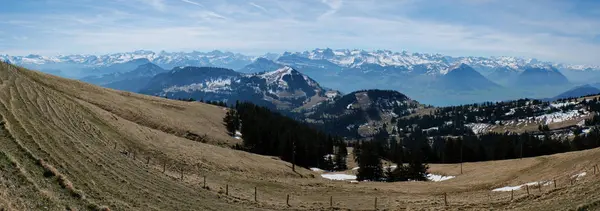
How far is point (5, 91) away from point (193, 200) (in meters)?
34.7

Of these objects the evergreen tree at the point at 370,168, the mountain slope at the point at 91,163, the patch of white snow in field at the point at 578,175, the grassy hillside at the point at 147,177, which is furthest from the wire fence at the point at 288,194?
the evergreen tree at the point at 370,168

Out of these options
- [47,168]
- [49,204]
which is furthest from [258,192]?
[49,204]

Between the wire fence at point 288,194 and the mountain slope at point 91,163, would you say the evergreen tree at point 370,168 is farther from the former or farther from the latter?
the wire fence at point 288,194

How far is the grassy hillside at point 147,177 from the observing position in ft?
82.2

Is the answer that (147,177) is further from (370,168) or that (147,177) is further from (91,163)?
(370,168)

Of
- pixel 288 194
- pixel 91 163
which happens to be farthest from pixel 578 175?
pixel 91 163

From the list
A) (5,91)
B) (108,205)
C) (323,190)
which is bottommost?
(323,190)

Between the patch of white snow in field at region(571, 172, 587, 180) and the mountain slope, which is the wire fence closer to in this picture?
the patch of white snow in field at region(571, 172, 587, 180)

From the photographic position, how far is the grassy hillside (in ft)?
82.2

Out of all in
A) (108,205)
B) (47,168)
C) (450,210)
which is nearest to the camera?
(108,205)

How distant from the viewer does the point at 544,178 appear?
53062 millimetres

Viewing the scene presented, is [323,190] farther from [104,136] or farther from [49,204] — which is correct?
[49,204]

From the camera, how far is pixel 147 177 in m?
38.5

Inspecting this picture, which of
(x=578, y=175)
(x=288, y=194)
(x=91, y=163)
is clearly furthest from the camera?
(x=288, y=194)
